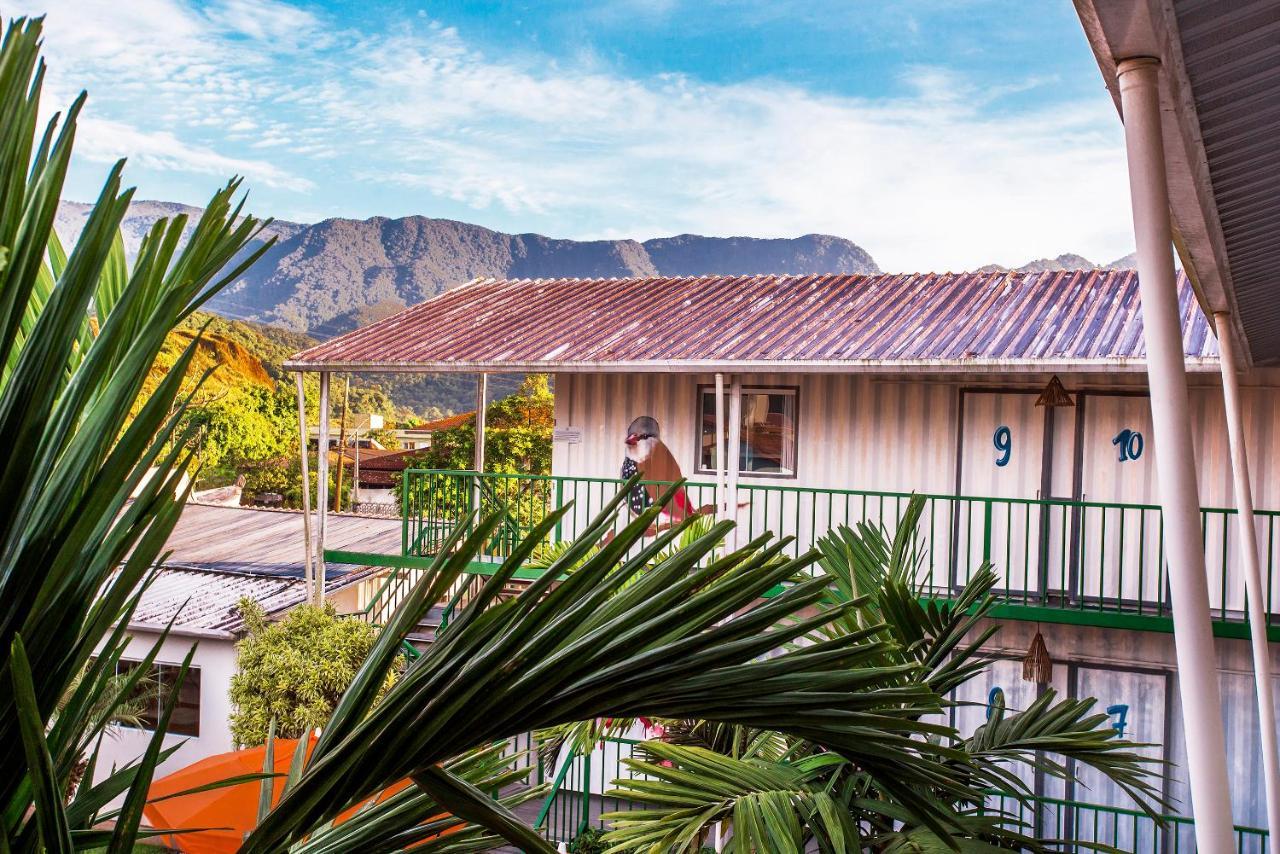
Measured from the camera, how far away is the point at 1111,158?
372ft

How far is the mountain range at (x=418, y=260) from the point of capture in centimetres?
10450

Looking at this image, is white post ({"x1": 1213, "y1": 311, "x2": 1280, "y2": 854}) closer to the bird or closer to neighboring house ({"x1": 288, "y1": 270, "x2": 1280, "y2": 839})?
neighboring house ({"x1": 288, "y1": 270, "x2": 1280, "y2": 839})

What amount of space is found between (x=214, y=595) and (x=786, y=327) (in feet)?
34.0

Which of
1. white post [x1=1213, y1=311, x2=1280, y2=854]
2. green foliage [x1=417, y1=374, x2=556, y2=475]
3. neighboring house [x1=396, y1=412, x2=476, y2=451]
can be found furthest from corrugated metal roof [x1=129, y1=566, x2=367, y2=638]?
neighboring house [x1=396, y1=412, x2=476, y2=451]

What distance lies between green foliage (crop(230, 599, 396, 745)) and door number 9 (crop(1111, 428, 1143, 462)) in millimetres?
8217

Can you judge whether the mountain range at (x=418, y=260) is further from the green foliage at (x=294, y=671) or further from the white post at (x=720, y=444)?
the white post at (x=720, y=444)

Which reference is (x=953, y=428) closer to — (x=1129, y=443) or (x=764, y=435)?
(x=1129, y=443)

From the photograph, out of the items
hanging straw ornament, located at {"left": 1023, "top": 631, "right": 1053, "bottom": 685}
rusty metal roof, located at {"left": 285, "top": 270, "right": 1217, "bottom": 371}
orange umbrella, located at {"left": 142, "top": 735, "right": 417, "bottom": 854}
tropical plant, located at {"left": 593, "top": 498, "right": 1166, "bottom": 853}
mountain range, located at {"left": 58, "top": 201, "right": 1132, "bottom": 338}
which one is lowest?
orange umbrella, located at {"left": 142, "top": 735, "right": 417, "bottom": 854}

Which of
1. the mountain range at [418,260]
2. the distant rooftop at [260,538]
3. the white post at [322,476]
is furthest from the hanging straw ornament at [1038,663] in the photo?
the mountain range at [418,260]

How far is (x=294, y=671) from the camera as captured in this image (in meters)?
11.3

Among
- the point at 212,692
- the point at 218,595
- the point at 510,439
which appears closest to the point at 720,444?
the point at 212,692

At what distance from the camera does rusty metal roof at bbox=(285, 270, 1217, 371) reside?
9.50 m

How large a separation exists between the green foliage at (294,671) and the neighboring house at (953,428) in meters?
1.44

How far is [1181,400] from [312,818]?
224 centimetres
